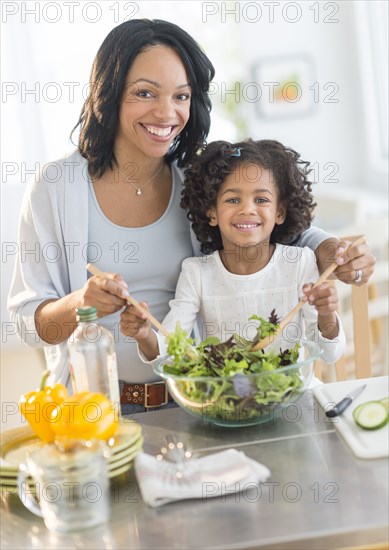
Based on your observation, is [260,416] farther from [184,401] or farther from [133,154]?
[133,154]

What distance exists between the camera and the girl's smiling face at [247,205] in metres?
1.72

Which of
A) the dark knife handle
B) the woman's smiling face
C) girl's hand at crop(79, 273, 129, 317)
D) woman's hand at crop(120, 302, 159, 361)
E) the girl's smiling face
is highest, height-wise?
the woman's smiling face

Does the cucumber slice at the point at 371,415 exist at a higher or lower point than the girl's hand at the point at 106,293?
lower

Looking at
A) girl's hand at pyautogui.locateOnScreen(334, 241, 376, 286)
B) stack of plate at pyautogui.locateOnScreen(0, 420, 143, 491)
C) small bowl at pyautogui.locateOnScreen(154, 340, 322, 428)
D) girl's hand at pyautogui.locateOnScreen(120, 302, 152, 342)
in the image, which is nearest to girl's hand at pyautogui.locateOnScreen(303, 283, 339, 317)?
girl's hand at pyautogui.locateOnScreen(334, 241, 376, 286)

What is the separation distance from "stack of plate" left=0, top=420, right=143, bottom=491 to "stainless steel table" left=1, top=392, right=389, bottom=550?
0.03 meters

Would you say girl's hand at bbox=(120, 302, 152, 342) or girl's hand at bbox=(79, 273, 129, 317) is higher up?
girl's hand at bbox=(79, 273, 129, 317)

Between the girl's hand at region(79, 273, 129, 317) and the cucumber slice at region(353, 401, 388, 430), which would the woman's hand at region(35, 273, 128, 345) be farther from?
the cucumber slice at region(353, 401, 388, 430)

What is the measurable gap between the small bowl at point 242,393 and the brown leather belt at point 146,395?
36 cm

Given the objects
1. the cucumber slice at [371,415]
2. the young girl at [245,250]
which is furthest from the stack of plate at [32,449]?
the young girl at [245,250]

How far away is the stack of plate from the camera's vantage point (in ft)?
3.94

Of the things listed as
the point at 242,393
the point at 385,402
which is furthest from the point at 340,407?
the point at 242,393

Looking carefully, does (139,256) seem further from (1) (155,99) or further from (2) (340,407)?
(2) (340,407)

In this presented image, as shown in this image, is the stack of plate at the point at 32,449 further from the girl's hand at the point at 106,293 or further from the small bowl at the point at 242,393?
the girl's hand at the point at 106,293

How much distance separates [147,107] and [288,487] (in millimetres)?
915
